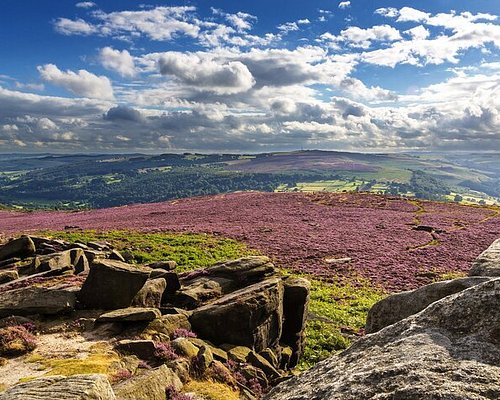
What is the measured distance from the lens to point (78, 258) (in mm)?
28719

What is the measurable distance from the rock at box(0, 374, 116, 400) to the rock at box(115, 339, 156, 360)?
658 cm

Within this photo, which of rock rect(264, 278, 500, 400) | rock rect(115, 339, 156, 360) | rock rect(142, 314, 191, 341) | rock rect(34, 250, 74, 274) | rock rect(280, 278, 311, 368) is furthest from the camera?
rock rect(34, 250, 74, 274)

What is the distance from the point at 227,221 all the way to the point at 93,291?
49.1 metres

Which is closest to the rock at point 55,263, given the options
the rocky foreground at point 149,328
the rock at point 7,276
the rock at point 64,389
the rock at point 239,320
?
the rocky foreground at point 149,328

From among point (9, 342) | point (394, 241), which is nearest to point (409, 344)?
point (9, 342)

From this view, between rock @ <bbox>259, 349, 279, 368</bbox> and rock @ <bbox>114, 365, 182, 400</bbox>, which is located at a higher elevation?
rock @ <bbox>114, 365, 182, 400</bbox>

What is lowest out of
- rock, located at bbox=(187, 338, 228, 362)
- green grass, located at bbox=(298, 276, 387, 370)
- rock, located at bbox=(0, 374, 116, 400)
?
green grass, located at bbox=(298, 276, 387, 370)

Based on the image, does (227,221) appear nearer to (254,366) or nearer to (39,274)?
(39,274)

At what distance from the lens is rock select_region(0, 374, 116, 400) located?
8.87m

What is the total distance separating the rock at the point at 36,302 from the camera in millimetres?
19453

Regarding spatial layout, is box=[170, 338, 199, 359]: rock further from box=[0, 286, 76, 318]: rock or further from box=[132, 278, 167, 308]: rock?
box=[0, 286, 76, 318]: rock

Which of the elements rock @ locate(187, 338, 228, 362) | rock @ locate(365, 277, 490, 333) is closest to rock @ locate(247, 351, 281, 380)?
rock @ locate(187, 338, 228, 362)

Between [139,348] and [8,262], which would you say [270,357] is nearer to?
[139,348]

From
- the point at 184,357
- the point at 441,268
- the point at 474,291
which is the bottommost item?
the point at 441,268
